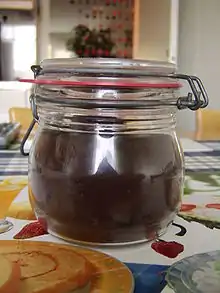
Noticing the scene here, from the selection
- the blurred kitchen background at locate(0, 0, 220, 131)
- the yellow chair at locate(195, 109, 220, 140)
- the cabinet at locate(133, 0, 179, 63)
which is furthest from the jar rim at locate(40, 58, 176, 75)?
the cabinet at locate(133, 0, 179, 63)

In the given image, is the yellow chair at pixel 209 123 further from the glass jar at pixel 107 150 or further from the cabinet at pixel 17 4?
the cabinet at pixel 17 4

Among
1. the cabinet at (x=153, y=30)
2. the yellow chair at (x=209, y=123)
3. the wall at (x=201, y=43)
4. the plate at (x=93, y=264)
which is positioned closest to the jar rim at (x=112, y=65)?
the plate at (x=93, y=264)

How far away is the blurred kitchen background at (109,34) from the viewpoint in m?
3.42

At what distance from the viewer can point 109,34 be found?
407 cm

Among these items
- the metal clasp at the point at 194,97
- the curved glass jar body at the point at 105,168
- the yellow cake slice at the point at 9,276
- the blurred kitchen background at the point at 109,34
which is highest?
the blurred kitchen background at the point at 109,34

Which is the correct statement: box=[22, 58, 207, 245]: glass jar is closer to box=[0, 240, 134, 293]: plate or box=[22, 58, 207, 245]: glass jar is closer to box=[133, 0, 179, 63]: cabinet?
box=[0, 240, 134, 293]: plate

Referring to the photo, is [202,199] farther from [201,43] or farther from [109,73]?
[201,43]

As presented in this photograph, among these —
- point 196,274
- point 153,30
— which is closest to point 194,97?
point 196,274

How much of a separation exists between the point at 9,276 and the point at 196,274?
0.46 ft

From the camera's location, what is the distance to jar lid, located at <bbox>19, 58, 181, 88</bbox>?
375mm

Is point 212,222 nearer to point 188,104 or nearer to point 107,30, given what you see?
point 188,104

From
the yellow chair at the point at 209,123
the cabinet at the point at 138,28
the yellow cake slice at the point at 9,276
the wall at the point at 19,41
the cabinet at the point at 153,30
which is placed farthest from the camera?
the wall at the point at 19,41

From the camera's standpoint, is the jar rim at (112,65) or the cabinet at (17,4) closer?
the jar rim at (112,65)

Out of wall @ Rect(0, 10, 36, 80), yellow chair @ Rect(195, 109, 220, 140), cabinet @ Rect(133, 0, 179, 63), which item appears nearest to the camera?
yellow chair @ Rect(195, 109, 220, 140)
